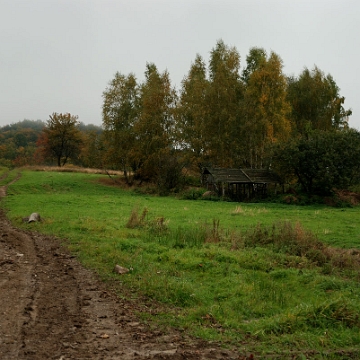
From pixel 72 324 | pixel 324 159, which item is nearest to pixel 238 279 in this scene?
pixel 72 324

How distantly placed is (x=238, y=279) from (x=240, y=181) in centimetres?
3146

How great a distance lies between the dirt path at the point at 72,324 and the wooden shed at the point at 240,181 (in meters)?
31.5

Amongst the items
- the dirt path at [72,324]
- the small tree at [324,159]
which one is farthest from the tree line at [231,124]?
the dirt path at [72,324]

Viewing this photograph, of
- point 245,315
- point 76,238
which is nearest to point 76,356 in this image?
point 245,315

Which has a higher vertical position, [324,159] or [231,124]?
[231,124]

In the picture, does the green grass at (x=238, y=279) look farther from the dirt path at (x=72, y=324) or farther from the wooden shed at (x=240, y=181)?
the wooden shed at (x=240, y=181)

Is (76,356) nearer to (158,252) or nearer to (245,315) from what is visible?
(245,315)

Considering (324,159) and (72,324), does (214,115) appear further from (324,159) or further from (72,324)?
(72,324)

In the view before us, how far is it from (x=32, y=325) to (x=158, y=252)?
595 cm

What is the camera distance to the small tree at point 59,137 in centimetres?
6988

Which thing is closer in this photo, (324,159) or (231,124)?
(324,159)

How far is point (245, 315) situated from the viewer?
24.7ft

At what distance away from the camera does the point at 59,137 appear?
7112 cm

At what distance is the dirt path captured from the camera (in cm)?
557
